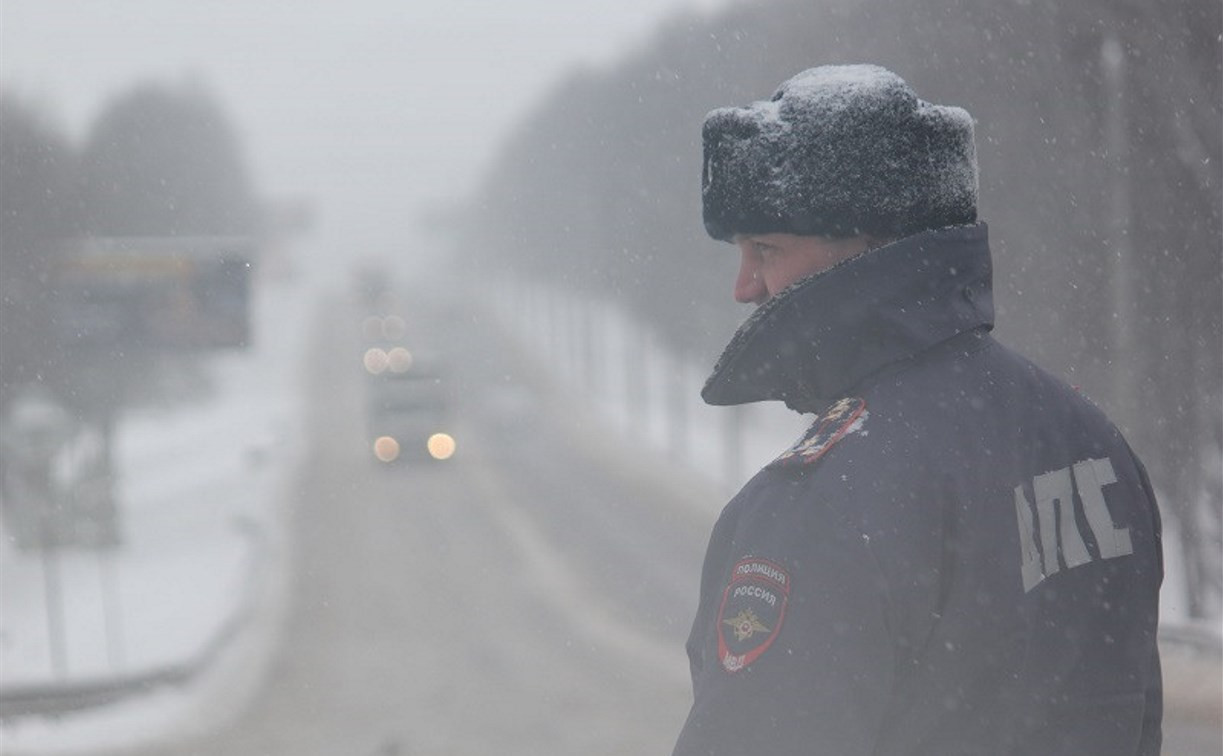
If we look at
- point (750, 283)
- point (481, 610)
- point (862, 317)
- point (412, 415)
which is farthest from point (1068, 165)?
point (412, 415)

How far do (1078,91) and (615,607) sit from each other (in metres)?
9.41

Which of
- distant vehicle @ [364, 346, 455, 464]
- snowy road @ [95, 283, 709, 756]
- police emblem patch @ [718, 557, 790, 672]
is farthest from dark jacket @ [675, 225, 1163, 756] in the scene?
distant vehicle @ [364, 346, 455, 464]

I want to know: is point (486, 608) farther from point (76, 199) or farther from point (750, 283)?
point (750, 283)

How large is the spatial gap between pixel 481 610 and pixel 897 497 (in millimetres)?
12820

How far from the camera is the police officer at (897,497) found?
1184mm

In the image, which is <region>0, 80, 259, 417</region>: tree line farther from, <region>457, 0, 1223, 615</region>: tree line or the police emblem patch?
the police emblem patch

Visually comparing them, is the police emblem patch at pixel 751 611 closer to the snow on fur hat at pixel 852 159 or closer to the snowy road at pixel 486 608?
the snow on fur hat at pixel 852 159

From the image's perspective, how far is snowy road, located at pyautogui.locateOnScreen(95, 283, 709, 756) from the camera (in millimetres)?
8047

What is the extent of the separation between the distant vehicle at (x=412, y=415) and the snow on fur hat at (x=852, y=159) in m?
25.7

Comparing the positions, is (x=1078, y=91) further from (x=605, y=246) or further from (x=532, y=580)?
(x=532, y=580)

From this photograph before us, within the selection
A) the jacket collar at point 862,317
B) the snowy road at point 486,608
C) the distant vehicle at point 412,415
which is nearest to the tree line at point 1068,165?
the snowy road at point 486,608

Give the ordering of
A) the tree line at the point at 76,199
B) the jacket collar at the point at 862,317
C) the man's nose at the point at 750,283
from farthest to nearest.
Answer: the tree line at the point at 76,199
the man's nose at the point at 750,283
the jacket collar at the point at 862,317

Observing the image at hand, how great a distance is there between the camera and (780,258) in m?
1.43

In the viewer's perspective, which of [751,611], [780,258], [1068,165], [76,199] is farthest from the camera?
[76,199]
